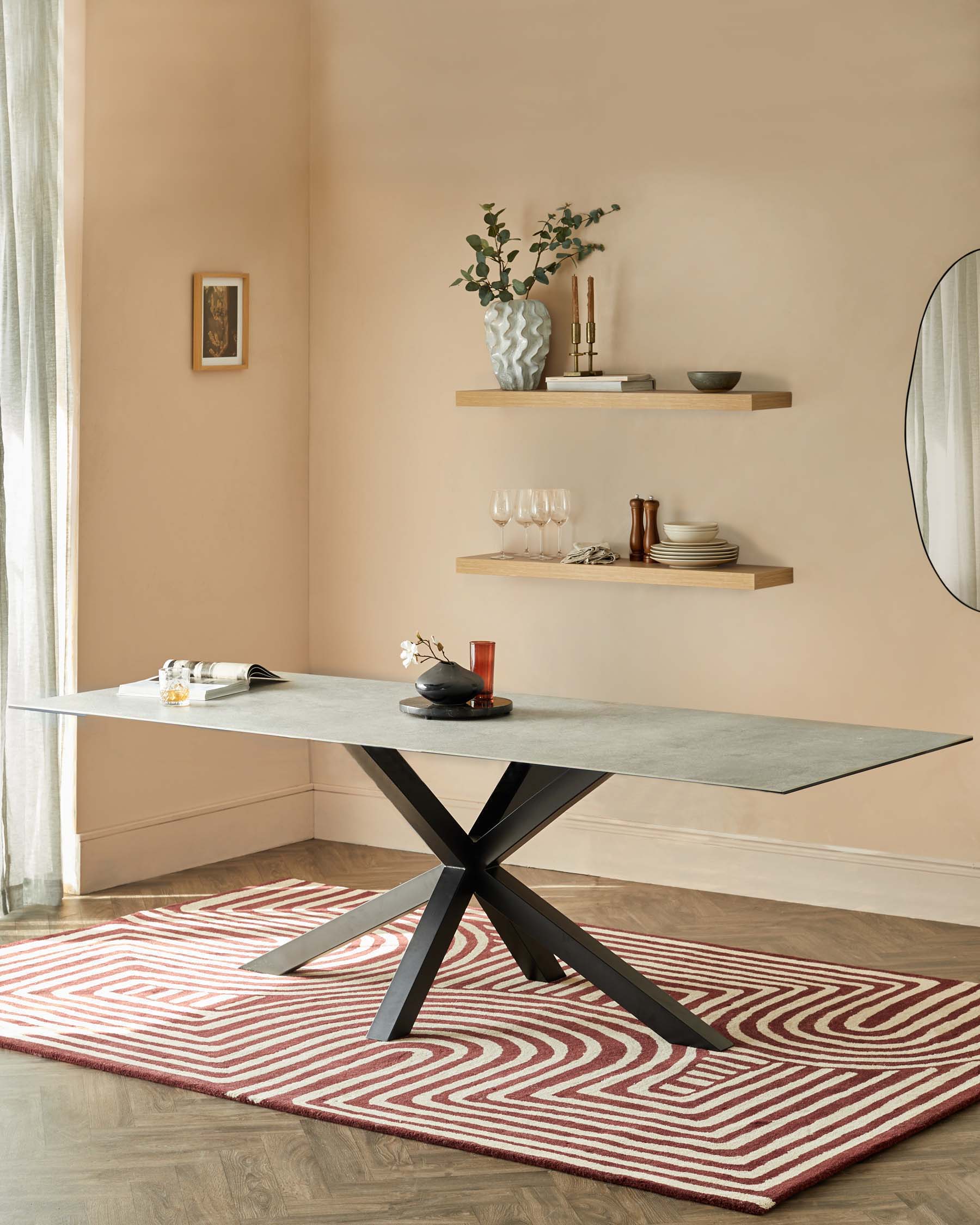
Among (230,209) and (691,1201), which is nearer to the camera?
(691,1201)

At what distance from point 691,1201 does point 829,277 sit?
292 centimetres

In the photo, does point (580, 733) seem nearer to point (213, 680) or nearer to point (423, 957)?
point (423, 957)

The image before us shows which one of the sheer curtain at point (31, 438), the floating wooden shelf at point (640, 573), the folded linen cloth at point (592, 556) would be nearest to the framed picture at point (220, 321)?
the sheer curtain at point (31, 438)

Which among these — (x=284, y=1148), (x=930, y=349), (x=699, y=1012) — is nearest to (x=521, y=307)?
(x=930, y=349)

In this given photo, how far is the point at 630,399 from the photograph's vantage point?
5.02m

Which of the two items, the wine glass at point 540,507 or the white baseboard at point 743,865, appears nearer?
the white baseboard at point 743,865

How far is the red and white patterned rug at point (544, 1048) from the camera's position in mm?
3195

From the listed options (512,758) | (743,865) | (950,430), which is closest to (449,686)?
(512,758)

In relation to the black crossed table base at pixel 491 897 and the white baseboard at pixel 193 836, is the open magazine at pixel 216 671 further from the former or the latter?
the white baseboard at pixel 193 836

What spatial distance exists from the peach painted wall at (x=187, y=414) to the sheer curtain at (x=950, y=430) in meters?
2.30

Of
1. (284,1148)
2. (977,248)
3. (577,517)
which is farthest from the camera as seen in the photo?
(577,517)

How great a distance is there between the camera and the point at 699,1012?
399cm

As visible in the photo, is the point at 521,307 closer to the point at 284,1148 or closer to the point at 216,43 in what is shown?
the point at 216,43

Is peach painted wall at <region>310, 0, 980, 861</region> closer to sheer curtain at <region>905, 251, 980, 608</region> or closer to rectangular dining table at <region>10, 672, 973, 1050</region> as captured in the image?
sheer curtain at <region>905, 251, 980, 608</region>
